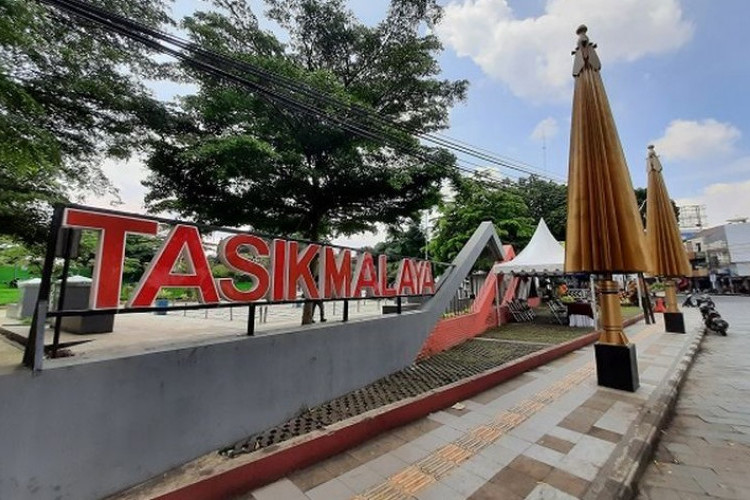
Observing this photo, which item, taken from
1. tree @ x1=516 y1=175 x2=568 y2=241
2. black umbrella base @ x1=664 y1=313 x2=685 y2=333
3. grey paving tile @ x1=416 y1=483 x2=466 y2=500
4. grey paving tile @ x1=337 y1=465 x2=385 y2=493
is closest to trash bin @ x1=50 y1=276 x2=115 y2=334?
grey paving tile @ x1=337 y1=465 x2=385 y2=493

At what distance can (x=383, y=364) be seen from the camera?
606 centimetres

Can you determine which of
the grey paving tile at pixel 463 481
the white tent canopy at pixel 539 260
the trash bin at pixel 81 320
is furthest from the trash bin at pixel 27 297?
the white tent canopy at pixel 539 260

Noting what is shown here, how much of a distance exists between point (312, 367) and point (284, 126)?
4.55 metres

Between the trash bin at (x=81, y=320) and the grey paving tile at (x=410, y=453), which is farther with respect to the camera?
the trash bin at (x=81, y=320)

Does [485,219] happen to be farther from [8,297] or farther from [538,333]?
[8,297]

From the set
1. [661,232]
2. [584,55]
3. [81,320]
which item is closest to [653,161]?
[661,232]

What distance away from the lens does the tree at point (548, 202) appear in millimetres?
27969

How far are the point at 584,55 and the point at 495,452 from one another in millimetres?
6553

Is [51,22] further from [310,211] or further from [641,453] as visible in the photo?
[641,453]

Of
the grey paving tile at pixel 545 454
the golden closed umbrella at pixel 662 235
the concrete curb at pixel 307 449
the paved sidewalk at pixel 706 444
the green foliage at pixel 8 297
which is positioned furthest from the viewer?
the green foliage at pixel 8 297

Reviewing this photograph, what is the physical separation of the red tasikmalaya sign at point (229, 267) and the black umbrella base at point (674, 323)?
417 inches

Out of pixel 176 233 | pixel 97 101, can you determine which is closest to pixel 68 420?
pixel 176 233

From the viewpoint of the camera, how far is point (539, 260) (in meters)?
11.8

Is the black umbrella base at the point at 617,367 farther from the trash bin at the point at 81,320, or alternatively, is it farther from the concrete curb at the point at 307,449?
the trash bin at the point at 81,320
